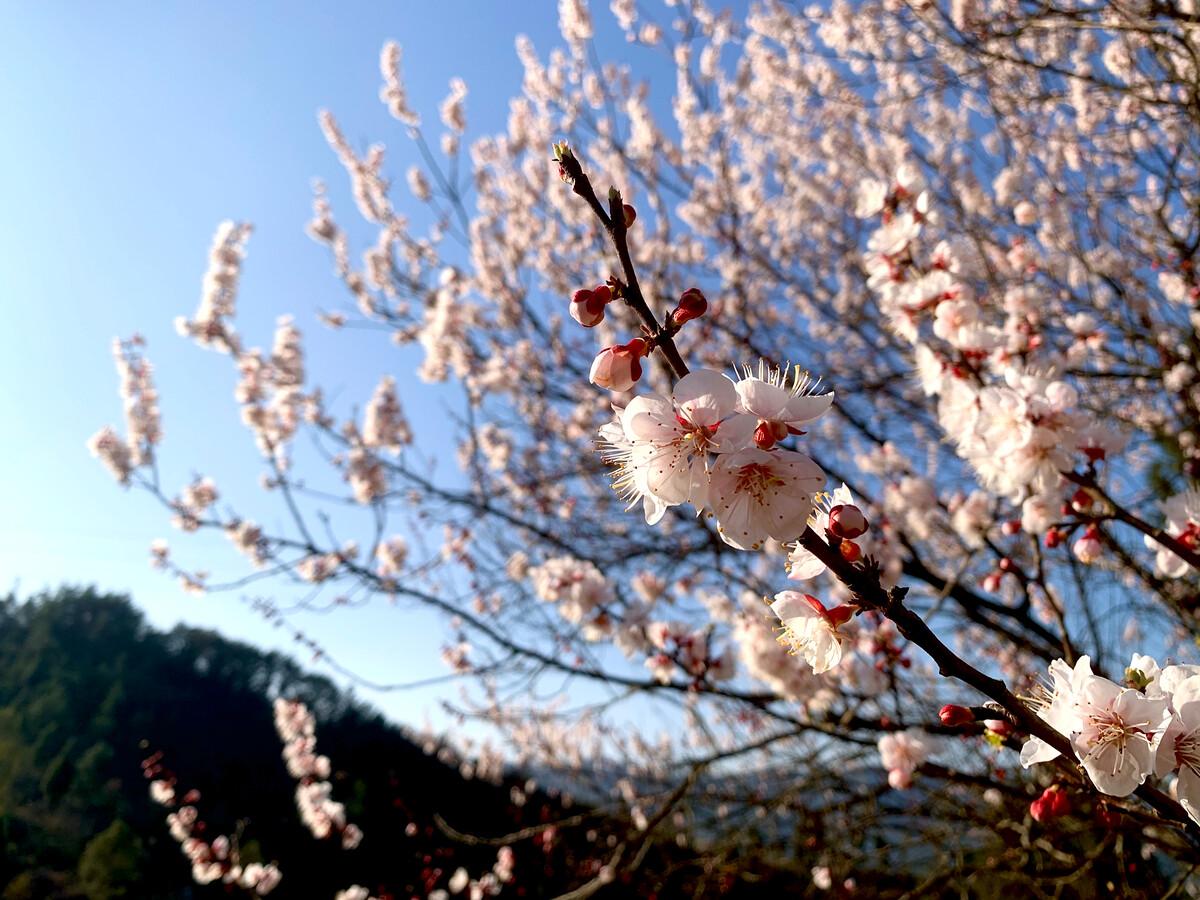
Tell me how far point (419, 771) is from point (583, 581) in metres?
16.9

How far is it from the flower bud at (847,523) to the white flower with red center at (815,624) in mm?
181

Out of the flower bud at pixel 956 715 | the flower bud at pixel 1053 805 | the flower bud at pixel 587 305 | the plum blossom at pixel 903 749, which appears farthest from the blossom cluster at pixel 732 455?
the plum blossom at pixel 903 749

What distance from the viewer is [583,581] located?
3.11 m

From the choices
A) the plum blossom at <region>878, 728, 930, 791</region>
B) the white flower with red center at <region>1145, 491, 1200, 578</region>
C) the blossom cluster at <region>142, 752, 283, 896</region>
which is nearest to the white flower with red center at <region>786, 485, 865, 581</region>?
the white flower with red center at <region>1145, 491, 1200, 578</region>

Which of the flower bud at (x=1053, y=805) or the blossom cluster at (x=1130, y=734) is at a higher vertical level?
the blossom cluster at (x=1130, y=734)

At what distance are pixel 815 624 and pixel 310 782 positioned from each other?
19.8 ft

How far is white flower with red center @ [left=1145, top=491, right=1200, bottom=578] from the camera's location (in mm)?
1561

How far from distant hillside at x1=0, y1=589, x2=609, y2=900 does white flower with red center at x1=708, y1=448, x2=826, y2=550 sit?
457 centimetres

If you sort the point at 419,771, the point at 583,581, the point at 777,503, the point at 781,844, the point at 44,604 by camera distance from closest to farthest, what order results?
the point at 777,503
the point at 583,581
the point at 781,844
the point at 419,771
the point at 44,604

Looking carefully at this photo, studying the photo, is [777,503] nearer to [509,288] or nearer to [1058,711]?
[1058,711]

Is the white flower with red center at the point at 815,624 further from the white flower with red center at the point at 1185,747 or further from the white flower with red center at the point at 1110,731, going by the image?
the white flower with red center at the point at 1185,747

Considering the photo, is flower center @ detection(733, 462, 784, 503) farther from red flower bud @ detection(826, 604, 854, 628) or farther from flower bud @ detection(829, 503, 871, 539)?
red flower bud @ detection(826, 604, 854, 628)

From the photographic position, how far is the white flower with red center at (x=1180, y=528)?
156cm

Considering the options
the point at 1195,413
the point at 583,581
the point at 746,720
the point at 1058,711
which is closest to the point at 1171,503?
the point at 1058,711
